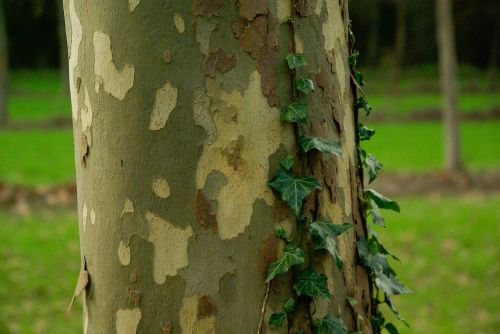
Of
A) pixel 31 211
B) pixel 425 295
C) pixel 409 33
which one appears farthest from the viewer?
pixel 409 33

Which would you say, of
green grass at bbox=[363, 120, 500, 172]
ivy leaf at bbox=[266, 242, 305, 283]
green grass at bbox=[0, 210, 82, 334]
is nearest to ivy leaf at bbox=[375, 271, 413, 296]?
ivy leaf at bbox=[266, 242, 305, 283]

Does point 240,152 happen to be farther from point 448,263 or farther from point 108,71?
point 448,263

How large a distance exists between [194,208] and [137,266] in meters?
0.17

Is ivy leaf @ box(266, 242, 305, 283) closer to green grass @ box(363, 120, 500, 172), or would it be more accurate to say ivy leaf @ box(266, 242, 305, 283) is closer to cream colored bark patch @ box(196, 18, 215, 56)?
cream colored bark patch @ box(196, 18, 215, 56)

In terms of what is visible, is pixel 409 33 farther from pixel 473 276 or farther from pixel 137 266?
pixel 137 266

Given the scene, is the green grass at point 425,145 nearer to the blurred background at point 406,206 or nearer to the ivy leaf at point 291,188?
the blurred background at point 406,206

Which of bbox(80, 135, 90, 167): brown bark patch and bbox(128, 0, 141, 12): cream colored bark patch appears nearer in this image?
bbox(128, 0, 141, 12): cream colored bark patch

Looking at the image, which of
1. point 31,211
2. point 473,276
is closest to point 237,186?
point 473,276

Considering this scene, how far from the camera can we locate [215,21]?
51.8 inches

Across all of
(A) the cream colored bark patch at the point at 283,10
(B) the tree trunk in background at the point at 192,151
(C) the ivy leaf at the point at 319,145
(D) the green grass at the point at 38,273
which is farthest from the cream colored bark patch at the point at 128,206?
(D) the green grass at the point at 38,273

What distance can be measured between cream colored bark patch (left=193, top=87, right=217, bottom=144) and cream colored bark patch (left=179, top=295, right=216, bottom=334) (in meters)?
0.33

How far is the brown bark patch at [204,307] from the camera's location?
52.9 inches

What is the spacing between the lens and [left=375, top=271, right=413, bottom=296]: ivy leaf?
5.48 feet

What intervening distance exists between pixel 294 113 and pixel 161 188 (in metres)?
0.30
